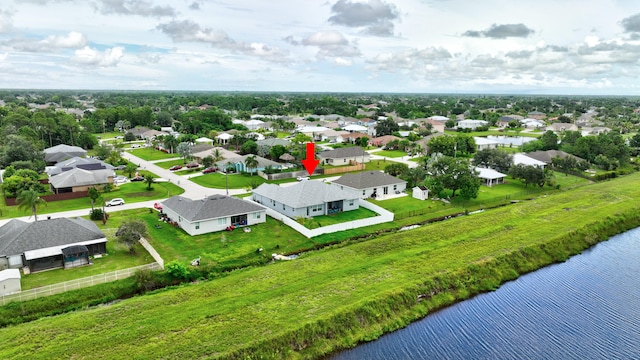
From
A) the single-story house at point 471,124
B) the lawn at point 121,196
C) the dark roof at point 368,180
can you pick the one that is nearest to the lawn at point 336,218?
the dark roof at point 368,180

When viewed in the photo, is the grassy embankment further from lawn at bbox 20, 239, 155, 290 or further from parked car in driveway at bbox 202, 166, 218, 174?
parked car in driveway at bbox 202, 166, 218, 174

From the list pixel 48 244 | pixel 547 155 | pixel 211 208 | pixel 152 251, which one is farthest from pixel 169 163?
pixel 547 155


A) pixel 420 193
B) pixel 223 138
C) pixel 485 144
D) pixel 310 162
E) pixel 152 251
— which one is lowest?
pixel 152 251

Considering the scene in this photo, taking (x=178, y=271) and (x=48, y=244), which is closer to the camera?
(x=178, y=271)

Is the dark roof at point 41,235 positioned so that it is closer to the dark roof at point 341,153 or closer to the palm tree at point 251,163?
the palm tree at point 251,163

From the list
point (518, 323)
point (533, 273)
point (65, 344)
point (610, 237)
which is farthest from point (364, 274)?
point (610, 237)

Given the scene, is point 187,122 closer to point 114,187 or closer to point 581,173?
point 114,187

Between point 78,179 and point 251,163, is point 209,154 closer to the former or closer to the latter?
point 251,163
